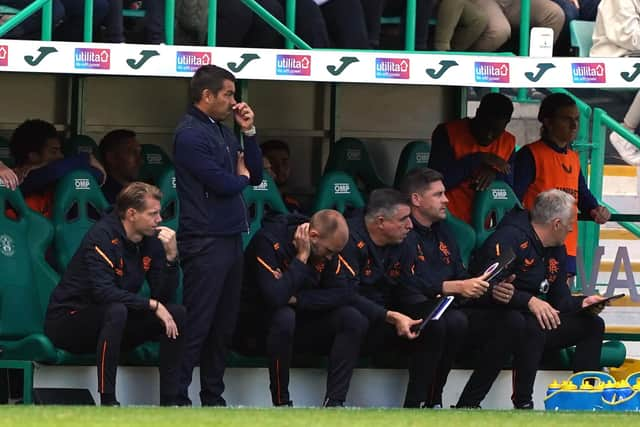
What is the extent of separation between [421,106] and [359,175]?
3.97ft

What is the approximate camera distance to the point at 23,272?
36.8ft

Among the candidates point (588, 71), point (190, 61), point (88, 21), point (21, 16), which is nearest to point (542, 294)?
point (588, 71)

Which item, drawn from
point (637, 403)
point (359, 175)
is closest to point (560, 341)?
point (637, 403)

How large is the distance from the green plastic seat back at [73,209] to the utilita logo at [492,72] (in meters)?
2.51

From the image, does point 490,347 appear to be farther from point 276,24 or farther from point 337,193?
point 276,24

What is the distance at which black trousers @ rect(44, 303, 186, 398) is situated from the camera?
33.1ft

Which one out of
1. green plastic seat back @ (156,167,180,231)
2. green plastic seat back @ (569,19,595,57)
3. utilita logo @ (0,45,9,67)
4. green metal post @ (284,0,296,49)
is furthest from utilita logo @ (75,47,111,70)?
green plastic seat back @ (569,19,595,57)

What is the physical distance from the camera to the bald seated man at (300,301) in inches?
419

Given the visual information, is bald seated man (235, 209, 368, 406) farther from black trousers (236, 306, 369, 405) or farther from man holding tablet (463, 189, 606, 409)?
man holding tablet (463, 189, 606, 409)

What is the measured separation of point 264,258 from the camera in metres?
10.8

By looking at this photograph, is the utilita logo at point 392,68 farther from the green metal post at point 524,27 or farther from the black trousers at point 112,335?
the green metal post at point 524,27

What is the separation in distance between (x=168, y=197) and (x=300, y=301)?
1427 millimetres

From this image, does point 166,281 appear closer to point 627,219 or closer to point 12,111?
point 12,111

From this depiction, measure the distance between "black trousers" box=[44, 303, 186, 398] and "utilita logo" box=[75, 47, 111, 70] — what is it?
4.51 ft
